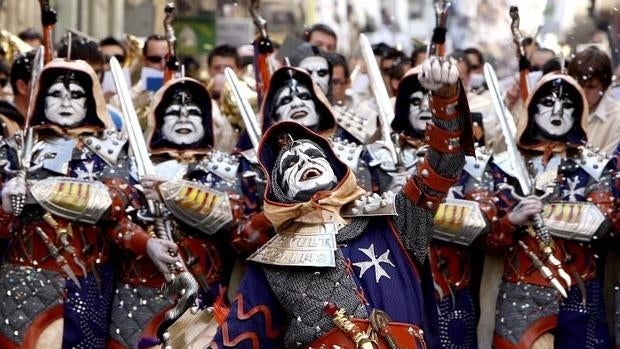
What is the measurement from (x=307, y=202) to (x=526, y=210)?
2030 mm

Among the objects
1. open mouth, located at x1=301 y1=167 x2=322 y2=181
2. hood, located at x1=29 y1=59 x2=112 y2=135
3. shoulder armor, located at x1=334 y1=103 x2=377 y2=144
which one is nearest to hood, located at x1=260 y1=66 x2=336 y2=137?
shoulder armor, located at x1=334 y1=103 x2=377 y2=144

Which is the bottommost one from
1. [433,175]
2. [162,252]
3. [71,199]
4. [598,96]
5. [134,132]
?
[162,252]

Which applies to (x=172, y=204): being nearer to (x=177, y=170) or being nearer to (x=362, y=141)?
(x=177, y=170)

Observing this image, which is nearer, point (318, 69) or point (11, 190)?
point (11, 190)

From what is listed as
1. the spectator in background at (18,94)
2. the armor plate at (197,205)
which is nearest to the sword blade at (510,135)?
the armor plate at (197,205)

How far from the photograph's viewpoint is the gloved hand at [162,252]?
428 inches

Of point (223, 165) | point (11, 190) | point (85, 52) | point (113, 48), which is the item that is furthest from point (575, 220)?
point (113, 48)

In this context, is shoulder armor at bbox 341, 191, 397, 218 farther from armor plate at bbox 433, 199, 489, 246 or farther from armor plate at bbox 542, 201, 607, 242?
armor plate at bbox 542, 201, 607, 242

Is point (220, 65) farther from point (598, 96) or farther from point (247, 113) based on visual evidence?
point (598, 96)

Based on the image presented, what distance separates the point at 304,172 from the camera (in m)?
9.21

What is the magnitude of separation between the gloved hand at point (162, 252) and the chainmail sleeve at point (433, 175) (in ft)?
6.74

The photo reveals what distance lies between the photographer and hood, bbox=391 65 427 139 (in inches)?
451

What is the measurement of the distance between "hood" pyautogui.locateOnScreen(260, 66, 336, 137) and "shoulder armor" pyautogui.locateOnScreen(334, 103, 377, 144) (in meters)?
0.32

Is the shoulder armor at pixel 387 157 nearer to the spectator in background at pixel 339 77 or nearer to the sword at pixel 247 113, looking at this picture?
the sword at pixel 247 113
